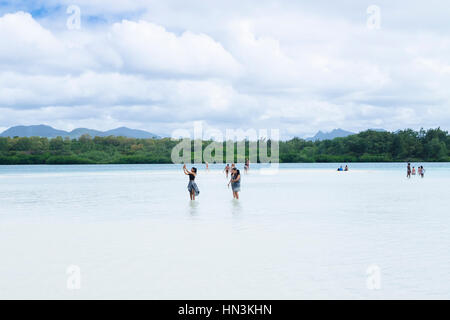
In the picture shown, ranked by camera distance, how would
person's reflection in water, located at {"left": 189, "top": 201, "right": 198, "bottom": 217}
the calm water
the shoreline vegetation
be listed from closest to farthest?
the calm water → person's reflection in water, located at {"left": 189, "top": 201, "right": 198, "bottom": 217} → the shoreline vegetation

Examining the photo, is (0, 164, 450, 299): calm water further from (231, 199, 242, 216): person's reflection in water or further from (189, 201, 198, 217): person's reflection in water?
(189, 201, 198, 217): person's reflection in water

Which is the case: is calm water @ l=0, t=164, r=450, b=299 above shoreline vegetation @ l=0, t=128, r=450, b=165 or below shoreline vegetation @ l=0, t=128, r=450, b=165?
below

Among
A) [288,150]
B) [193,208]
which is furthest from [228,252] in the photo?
[288,150]

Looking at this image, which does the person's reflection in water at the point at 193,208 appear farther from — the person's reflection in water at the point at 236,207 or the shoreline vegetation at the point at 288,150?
the shoreline vegetation at the point at 288,150

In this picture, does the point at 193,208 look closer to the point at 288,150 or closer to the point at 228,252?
the point at 228,252

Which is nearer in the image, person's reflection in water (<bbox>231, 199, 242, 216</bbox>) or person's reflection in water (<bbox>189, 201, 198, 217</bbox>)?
person's reflection in water (<bbox>189, 201, 198, 217</bbox>)

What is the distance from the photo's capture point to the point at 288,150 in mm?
161875

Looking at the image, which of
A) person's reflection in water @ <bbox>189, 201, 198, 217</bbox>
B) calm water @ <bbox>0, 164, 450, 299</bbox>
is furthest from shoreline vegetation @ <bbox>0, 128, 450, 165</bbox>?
calm water @ <bbox>0, 164, 450, 299</bbox>

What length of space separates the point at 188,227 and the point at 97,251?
3392 mm

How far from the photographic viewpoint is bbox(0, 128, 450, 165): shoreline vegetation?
142500mm

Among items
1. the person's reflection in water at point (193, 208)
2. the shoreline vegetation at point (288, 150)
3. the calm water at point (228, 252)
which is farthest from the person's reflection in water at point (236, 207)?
the shoreline vegetation at point (288, 150)
